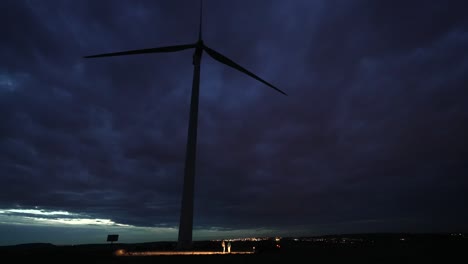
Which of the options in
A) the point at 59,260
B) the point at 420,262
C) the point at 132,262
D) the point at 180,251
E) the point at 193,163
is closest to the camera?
the point at 132,262

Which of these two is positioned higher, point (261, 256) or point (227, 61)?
point (227, 61)

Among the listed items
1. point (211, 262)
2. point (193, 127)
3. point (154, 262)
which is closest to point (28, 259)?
point (154, 262)

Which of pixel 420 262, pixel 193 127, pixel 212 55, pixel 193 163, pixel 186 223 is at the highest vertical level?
pixel 212 55

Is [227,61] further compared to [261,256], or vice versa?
[227,61]

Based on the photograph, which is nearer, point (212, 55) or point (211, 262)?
point (211, 262)

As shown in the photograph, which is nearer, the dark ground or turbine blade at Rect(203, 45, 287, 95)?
the dark ground

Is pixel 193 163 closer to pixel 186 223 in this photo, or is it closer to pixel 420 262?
pixel 186 223

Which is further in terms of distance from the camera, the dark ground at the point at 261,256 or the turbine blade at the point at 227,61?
the turbine blade at the point at 227,61

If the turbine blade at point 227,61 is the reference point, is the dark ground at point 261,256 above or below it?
below

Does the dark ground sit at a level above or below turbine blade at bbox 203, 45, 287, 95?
below

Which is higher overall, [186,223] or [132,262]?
[186,223]

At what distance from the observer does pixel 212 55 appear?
68.5 metres

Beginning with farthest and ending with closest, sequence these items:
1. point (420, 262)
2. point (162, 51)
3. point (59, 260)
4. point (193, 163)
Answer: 1. point (162, 51)
2. point (193, 163)
3. point (420, 262)
4. point (59, 260)

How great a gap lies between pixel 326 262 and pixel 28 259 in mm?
39590
